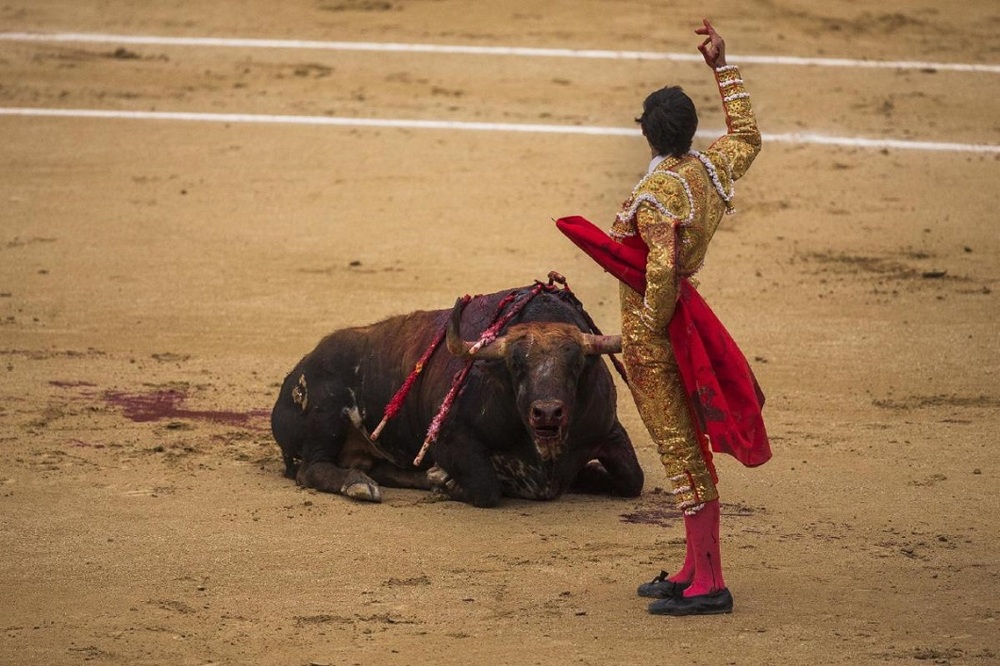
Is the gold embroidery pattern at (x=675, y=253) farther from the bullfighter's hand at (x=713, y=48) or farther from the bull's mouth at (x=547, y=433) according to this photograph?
the bull's mouth at (x=547, y=433)

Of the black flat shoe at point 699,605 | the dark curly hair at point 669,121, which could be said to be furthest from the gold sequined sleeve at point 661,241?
the black flat shoe at point 699,605

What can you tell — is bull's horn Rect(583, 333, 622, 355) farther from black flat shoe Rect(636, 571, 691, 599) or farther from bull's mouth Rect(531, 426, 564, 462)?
black flat shoe Rect(636, 571, 691, 599)

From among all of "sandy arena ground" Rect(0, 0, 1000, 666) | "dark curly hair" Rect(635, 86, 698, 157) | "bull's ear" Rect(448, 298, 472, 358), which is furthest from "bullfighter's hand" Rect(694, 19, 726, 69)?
"sandy arena ground" Rect(0, 0, 1000, 666)

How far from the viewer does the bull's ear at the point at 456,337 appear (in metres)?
7.19

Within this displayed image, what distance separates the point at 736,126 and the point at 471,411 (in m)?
2.30

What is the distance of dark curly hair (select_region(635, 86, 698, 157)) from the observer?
567 centimetres

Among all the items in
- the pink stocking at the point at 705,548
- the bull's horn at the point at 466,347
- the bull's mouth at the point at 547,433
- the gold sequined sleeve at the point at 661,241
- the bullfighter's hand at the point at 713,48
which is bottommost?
the pink stocking at the point at 705,548

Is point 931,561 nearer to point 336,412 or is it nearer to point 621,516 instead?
point 621,516

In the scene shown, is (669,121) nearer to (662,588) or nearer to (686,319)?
(686,319)

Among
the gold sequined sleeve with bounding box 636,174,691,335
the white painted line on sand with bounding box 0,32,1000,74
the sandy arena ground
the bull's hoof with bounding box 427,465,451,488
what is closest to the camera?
the gold sequined sleeve with bounding box 636,174,691,335

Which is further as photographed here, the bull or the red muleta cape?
the bull

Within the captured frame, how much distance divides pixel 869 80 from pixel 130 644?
11.1 meters

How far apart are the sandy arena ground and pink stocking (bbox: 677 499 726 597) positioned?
0.14 meters

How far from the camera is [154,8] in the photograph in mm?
17562
